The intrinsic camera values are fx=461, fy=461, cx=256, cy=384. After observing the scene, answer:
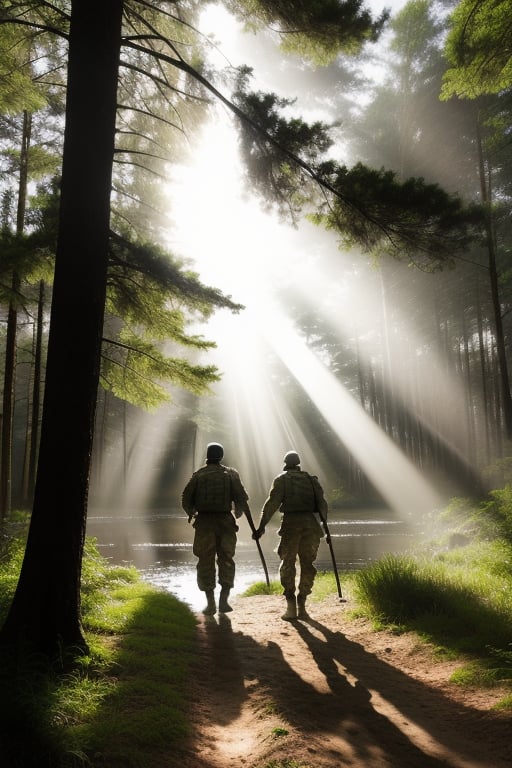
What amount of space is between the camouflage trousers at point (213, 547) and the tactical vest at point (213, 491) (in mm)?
131

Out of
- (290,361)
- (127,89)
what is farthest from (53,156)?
(290,361)

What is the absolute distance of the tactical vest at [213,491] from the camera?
669 centimetres

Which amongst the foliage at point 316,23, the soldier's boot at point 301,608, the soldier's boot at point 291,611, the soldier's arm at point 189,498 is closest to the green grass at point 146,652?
the soldier's boot at point 301,608

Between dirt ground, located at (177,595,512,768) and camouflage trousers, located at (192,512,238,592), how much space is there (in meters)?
1.08

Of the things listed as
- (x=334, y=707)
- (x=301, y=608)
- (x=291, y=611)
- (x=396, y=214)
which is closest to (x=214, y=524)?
(x=291, y=611)

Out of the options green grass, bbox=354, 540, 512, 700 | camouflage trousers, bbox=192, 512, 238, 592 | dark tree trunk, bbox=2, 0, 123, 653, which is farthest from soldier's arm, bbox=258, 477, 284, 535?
dark tree trunk, bbox=2, 0, 123, 653

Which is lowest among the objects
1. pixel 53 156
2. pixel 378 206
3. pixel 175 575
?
pixel 175 575

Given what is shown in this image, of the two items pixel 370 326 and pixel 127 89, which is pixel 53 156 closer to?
pixel 127 89

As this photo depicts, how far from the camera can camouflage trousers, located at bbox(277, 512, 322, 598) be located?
21.9 feet

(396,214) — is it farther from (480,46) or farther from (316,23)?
(480,46)

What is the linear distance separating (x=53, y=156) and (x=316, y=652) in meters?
12.1

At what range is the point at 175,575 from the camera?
10930mm

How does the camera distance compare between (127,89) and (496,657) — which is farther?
(127,89)

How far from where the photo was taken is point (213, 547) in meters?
6.77
